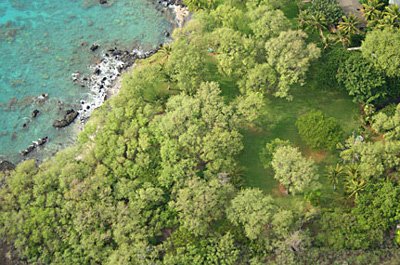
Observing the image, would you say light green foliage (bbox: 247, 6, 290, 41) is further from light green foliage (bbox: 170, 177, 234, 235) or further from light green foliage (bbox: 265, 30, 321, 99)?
light green foliage (bbox: 170, 177, 234, 235)

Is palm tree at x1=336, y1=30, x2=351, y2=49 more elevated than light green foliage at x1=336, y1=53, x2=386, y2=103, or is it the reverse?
palm tree at x1=336, y1=30, x2=351, y2=49

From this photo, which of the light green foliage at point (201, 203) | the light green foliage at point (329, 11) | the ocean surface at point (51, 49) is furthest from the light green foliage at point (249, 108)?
the ocean surface at point (51, 49)

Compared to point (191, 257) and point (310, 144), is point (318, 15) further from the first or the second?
point (191, 257)

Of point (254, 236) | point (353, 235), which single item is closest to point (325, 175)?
point (353, 235)

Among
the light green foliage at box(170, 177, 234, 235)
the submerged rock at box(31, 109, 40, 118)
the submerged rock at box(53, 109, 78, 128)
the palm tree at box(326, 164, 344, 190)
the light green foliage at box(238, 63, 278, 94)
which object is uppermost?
the light green foliage at box(238, 63, 278, 94)

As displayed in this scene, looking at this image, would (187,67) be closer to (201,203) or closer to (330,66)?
(330,66)

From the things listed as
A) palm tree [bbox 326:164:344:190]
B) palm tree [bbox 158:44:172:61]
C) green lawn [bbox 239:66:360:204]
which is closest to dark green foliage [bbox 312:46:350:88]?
green lawn [bbox 239:66:360:204]

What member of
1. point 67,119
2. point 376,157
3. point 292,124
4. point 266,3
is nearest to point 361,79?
point 292,124
